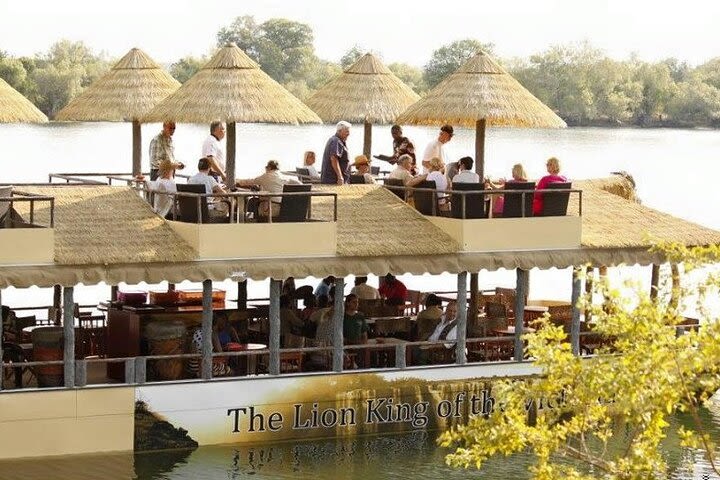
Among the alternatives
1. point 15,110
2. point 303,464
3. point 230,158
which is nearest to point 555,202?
point 230,158

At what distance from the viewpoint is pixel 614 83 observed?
107m

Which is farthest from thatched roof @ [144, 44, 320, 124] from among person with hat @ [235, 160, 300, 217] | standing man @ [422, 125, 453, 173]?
standing man @ [422, 125, 453, 173]

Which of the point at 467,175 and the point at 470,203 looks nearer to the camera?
the point at 470,203

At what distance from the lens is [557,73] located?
109 meters

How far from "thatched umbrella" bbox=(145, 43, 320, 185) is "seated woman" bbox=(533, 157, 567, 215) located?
3549 mm

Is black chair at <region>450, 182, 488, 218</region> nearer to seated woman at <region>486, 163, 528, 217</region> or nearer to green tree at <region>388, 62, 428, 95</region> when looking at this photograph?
seated woman at <region>486, 163, 528, 217</region>

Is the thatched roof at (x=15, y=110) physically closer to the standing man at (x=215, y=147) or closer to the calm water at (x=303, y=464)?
the standing man at (x=215, y=147)

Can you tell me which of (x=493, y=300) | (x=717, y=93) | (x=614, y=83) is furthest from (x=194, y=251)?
(x=717, y=93)

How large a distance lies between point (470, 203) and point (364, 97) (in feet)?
Answer: 18.2

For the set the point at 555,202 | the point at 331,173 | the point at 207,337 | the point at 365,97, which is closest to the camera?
the point at 207,337

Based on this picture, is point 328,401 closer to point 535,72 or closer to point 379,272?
point 379,272

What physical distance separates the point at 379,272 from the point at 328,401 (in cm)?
194

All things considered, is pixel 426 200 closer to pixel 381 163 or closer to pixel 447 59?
pixel 381 163

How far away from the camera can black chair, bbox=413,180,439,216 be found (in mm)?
28469
